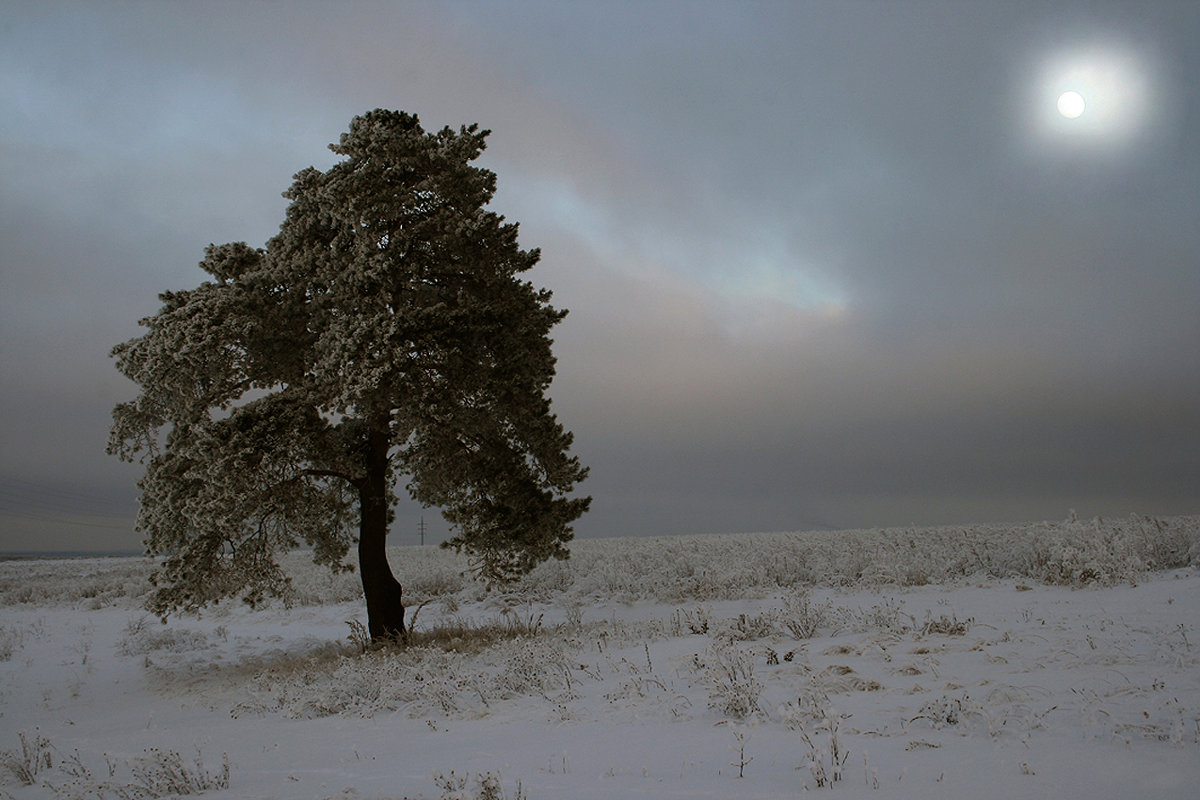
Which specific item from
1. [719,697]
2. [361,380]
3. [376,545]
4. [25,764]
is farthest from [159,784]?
[376,545]

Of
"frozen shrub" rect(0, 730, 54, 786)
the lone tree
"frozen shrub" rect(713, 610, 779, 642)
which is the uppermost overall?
the lone tree

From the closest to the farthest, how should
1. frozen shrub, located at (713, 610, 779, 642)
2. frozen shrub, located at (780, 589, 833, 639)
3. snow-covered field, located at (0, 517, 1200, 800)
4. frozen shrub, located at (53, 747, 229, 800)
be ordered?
snow-covered field, located at (0, 517, 1200, 800) < frozen shrub, located at (53, 747, 229, 800) < frozen shrub, located at (780, 589, 833, 639) < frozen shrub, located at (713, 610, 779, 642)

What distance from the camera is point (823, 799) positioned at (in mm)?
4109

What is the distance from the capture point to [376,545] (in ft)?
49.5

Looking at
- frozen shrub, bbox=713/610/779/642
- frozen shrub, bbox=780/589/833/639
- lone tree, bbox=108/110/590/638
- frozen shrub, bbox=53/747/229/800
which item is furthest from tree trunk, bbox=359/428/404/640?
frozen shrub, bbox=780/589/833/639

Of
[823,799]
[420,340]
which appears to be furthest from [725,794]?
[420,340]

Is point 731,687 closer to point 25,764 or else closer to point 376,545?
point 25,764

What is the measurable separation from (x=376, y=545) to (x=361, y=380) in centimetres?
510

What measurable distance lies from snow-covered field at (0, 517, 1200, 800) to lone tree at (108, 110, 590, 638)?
2.43m

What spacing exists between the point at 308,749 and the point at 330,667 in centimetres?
601

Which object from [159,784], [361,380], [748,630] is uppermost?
[361,380]

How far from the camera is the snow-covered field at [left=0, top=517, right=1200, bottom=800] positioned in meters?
4.69

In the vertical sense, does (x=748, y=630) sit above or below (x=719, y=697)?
below

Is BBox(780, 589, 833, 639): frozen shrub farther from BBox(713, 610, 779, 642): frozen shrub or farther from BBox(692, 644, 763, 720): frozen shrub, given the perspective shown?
BBox(692, 644, 763, 720): frozen shrub
